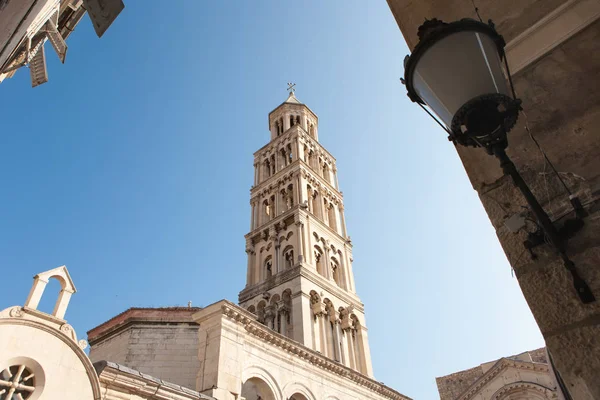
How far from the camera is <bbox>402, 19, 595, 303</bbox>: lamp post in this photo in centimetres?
217

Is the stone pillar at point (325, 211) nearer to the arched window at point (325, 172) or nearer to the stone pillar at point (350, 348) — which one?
the arched window at point (325, 172)

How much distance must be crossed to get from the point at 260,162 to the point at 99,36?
89.2 feet

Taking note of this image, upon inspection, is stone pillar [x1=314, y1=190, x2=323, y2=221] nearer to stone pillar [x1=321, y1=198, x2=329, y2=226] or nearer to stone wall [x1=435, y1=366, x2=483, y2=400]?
stone pillar [x1=321, y1=198, x2=329, y2=226]

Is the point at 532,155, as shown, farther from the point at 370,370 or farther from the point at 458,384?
the point at 458,384

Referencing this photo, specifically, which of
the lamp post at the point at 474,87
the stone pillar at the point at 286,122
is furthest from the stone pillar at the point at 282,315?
the lamp post at the point at 474,87

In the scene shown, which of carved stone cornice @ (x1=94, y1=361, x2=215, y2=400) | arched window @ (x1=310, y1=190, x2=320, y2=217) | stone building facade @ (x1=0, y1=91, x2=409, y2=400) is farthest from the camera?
arched window @ (x1=310, y1=190, x2=320, y2=217)

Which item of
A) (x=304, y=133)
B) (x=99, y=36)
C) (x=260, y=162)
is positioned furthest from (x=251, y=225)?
(x=99, y=36)

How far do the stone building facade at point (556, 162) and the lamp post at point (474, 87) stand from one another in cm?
13

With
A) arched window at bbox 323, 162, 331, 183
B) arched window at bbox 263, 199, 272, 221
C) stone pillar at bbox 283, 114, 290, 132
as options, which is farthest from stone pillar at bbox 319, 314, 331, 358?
stone pillar at bbox 283, 114, 290, 132

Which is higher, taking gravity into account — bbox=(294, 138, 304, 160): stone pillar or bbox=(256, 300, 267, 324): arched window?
bbox=(294, 138, 304, 160): stone pillar

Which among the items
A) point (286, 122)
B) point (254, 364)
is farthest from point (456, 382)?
point (286, 122)

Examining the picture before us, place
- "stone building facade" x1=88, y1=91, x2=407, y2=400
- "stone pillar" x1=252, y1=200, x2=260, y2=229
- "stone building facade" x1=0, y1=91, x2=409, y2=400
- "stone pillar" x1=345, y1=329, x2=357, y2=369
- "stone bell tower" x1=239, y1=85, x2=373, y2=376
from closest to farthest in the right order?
"stone building facade" x1=0, y1=91, x2=409, y2=400, "stone building facade" x1=88, y1=91, x2=407, y2=400, "stone bell tower" x1=239, y1=85, x2=373, y2=376, "stone pillar" x1=345, y1=329, x2=357, y2=369, "stone pillar" x1=252, y1=200, x2=260, y2=229

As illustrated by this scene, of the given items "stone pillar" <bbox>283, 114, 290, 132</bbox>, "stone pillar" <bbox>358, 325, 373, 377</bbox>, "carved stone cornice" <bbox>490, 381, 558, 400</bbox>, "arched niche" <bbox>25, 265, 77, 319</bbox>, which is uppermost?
"stone pillar" <bbox>283, 114, 290, 132</bbox>

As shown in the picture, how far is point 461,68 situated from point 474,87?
5.3 inches
